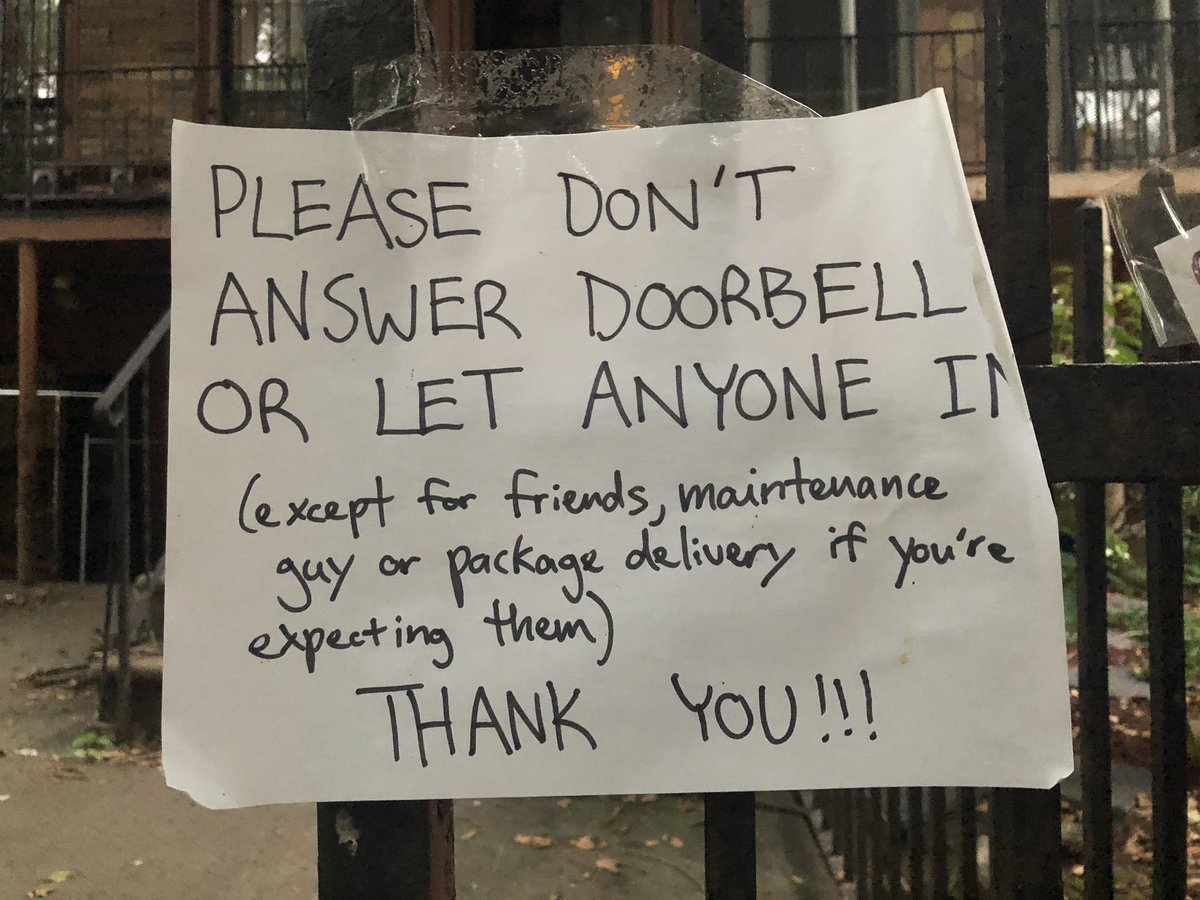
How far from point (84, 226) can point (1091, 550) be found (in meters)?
7.79

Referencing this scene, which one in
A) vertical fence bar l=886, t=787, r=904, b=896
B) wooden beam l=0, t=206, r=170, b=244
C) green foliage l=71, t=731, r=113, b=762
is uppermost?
wooden beam l=0, t=206, r=170, b=244

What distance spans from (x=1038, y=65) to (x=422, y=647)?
1016 mm

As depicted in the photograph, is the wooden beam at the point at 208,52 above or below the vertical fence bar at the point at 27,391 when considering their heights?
above

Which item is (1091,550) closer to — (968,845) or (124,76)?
(968,845)

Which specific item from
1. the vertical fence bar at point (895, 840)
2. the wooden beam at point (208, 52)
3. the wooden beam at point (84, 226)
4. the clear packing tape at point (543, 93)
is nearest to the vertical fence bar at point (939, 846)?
the vertical fence bar at point (895, 840)

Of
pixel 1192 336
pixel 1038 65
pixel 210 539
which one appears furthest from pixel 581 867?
pixel 1038 65

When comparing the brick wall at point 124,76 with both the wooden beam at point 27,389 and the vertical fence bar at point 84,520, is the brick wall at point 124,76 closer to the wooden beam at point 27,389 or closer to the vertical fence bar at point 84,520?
the wooden beam at point 27,389

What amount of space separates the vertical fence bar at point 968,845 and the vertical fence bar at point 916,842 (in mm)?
144

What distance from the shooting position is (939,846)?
6.15 ft

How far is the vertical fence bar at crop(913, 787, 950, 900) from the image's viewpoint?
6.05 ft

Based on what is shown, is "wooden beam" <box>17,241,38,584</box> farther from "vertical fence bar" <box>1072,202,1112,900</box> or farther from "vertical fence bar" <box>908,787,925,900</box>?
"vertical fence bar" <box>1072,202,1112,900</box>

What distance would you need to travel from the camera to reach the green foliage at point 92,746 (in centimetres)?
343

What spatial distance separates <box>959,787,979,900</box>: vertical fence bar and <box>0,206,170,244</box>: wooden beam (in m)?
7.10

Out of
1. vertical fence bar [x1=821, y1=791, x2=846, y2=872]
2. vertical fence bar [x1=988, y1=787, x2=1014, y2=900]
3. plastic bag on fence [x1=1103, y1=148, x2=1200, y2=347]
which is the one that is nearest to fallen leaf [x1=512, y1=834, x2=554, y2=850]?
vertical fence bar [x1=821, y1=791, x2=846, y2=872]
